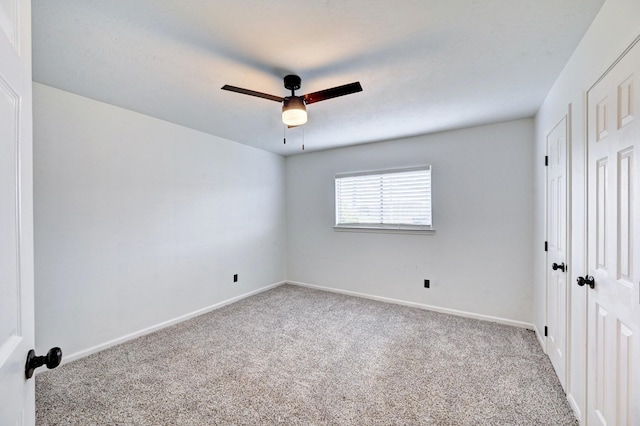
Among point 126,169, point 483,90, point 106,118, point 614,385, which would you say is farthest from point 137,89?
point 614,385

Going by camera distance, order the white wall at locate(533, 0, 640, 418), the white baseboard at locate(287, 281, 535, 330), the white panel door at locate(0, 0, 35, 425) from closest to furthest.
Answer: the white panel door at locate(0, 0, 35, 425) < the white wall at locate(533, 0, 640, 418) < the white baseboard at locate(287, 281, 535, 330)

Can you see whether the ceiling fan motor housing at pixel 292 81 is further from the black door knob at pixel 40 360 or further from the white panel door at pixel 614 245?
the black door knob at pixel 40 360

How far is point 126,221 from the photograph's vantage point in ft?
9.53

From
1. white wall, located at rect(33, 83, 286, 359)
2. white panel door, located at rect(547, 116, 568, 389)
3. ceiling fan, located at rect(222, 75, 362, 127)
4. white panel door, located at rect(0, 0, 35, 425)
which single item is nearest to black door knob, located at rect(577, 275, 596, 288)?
white panel door, located at rect(547, 116, 568, 389)

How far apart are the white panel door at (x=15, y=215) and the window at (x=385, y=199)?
3.69 metres

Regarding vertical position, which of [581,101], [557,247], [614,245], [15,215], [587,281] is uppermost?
[581,101]

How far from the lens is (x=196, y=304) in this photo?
11.8 ft

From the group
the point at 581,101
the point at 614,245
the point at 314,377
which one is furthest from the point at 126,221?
the point at 581,101

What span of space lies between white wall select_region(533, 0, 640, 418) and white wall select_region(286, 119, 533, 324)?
1029 millimetres

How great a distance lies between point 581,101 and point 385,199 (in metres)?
2.53

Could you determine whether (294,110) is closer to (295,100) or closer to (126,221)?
(295,100)

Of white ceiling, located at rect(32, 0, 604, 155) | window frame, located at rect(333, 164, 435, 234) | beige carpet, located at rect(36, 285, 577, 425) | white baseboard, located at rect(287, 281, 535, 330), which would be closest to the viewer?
white ceiling, located at rect(32, 0, 604, 155)

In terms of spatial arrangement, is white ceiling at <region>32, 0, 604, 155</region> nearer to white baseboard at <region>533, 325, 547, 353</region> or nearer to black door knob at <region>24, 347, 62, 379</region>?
black door knob at <region>24, 347, 62, 379</region>

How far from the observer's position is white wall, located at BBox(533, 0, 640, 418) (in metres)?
1.29
